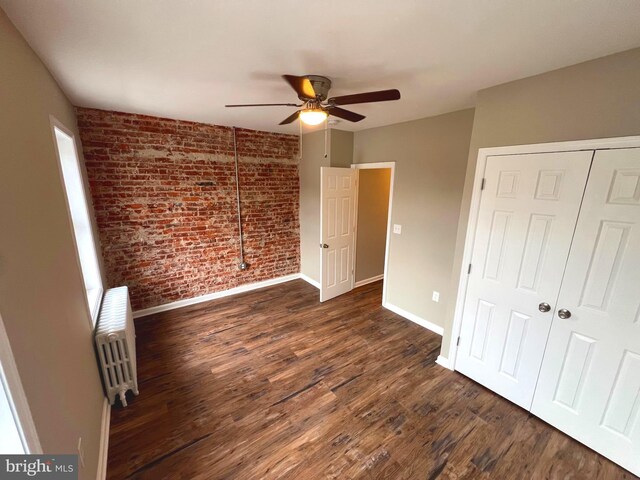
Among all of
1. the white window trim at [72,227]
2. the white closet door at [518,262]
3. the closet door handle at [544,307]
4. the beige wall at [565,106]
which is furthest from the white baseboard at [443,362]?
the white window trim at [72,227]

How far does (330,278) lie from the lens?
Result: 3.84m

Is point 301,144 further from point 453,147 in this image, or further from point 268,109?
point 453,147

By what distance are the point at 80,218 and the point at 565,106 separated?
4012 millimetres

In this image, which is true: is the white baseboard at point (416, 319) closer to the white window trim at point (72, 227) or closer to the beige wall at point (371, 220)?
the beige wall at point (371, 220)

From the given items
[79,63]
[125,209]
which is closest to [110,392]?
[125,209]

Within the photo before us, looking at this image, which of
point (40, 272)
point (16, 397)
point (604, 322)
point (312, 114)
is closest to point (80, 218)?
point (40, 272)

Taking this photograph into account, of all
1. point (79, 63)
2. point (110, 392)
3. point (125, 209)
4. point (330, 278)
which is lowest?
point (110, 392)

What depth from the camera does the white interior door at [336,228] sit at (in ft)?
11.6

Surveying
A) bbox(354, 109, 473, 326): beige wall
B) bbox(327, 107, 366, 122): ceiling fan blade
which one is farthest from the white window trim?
bbox(354, 109, 473, 326): beige wall

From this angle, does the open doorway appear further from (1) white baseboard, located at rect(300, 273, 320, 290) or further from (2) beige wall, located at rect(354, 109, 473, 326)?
(1) white baseboard, located at rect(300, 273, 320, 290)

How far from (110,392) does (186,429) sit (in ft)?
2.31

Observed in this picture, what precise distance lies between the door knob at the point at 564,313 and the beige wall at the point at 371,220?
8.77 feet

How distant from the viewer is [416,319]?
3.29 m

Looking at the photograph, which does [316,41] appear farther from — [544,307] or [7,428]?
[544,307]
